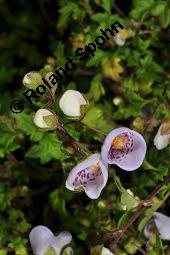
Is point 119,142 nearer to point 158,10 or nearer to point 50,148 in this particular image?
point 50,148

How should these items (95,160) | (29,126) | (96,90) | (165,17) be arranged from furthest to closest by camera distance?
1. (96,90)
2. (165,17)
3. (29,126)
4. (95,160)

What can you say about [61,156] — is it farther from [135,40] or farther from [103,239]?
[135,40]

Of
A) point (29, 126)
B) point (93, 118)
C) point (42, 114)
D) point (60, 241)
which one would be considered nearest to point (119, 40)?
point (93, 118)

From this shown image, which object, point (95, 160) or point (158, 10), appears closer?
point (95, 160)

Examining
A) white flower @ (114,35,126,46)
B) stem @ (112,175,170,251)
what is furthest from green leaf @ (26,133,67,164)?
white flower @ (114,35,126,46)

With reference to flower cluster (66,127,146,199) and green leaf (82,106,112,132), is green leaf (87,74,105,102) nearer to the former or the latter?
green leaf (82,106,112,132)

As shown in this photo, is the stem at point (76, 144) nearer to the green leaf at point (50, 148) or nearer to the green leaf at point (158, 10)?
the green leaf at point (50, 148)

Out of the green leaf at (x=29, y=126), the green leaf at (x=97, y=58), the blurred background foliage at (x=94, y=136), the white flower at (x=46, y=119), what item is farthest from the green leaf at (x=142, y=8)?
the white flower at (x=46, y=119)

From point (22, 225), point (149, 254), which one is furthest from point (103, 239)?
point (22, 225)
